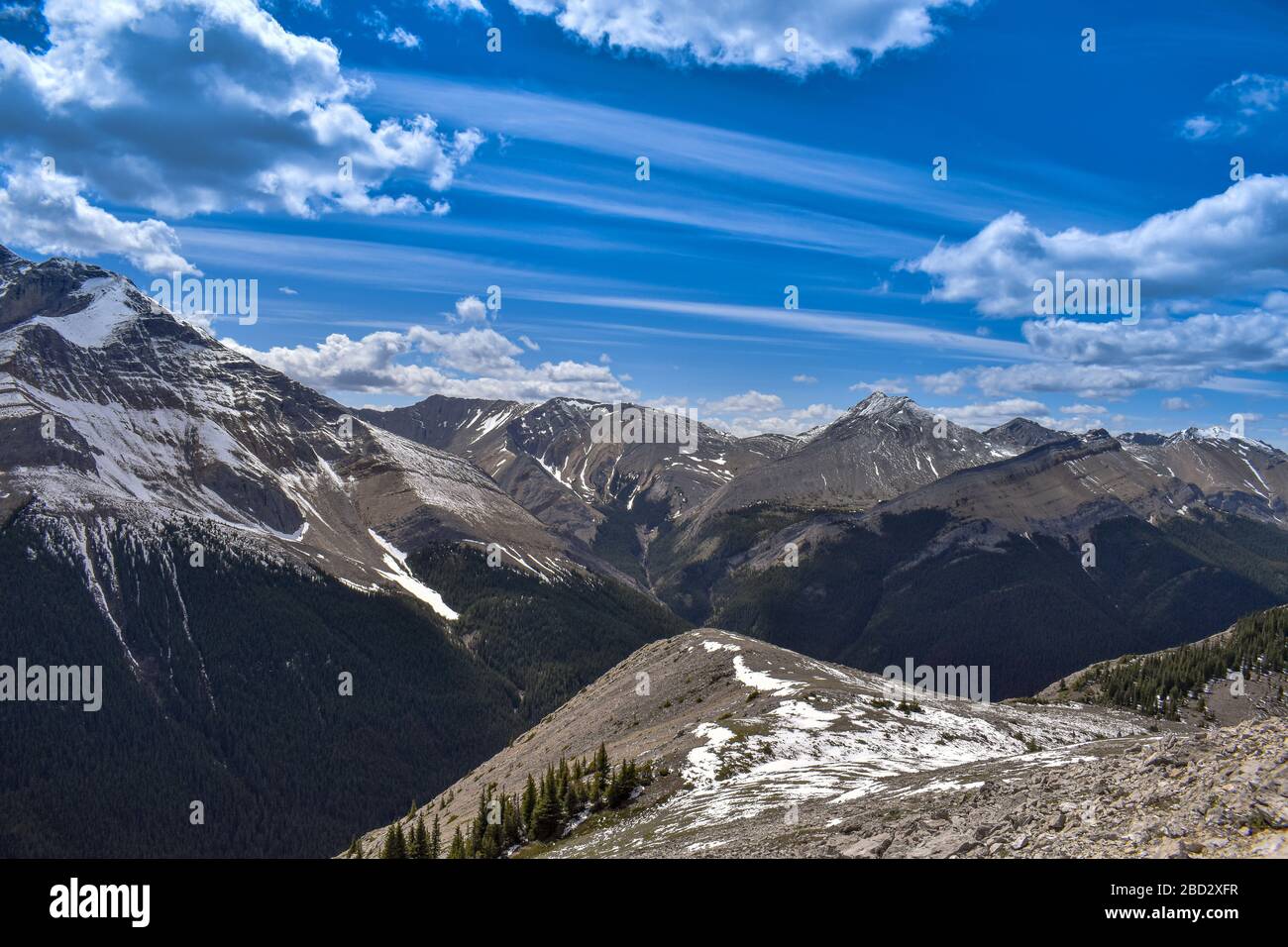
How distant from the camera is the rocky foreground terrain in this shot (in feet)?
87.1

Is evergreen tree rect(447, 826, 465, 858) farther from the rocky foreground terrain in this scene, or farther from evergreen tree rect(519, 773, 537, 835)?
the rocky foreground terrain

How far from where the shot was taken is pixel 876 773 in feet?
217

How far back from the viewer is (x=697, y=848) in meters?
43.0

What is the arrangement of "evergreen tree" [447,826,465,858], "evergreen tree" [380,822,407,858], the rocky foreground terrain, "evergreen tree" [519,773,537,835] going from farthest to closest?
"evergreen tree" [519,773,537,835] → "evergreen tree" [380,822,407,858] → "evergreen tree" [447,826,465,858] → the rocky foreground terrain

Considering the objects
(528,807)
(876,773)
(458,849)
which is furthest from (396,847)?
(876,773)

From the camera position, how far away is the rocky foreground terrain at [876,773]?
26547 mm

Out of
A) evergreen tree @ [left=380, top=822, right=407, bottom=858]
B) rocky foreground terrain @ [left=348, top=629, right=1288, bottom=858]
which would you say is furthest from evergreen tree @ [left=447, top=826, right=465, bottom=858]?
rocky foreground terrain @ [left=348, top=629, right=1288, bottom=858]

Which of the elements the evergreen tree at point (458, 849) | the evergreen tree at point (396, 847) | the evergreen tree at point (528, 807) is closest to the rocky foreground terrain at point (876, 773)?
the evergreen tree at point (528, 807)

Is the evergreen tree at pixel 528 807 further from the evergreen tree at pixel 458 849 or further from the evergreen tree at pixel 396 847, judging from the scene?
the evergreen tree at pixel 396 847

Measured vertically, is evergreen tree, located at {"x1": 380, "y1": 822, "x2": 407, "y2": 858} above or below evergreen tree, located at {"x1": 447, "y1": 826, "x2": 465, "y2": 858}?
below

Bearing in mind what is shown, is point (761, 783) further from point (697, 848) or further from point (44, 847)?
point (44, 847)

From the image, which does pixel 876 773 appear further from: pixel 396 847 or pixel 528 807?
pixel 396 847
